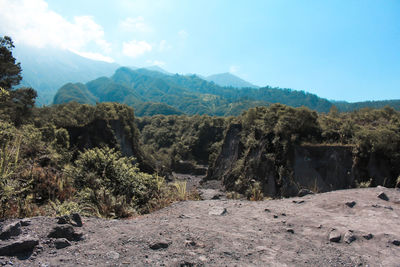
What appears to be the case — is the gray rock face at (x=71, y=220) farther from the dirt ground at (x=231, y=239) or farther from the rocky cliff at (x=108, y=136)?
the rocky cliff at (x=108, y=136)

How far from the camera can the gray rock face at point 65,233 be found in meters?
3.34

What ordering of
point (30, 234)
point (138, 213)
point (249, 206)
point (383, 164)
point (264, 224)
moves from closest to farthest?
1. point (30, 234)
2. point (264, 224)
3. point (138, 213)
4. point (249, 206)
5. point (383, 164)

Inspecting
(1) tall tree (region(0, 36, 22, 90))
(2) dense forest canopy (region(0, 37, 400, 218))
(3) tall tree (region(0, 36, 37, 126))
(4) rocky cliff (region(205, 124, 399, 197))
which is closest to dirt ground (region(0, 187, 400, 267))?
(2) dense forest canopy (region(0, 37, 400, 218))

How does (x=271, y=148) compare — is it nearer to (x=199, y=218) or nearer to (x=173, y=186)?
(x=173, y=186)

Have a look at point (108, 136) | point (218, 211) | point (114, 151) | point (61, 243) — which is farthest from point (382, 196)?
point (108, 136)

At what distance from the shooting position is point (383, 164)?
16078mm

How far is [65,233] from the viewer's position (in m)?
3.39

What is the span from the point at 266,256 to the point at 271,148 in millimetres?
19316

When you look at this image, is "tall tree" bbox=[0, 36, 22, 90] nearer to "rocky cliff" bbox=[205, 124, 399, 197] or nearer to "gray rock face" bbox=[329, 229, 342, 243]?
"rocky cliff" bbox=[205, 124, 399, 197]

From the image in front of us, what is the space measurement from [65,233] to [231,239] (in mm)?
2304

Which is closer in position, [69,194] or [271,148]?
[69,194]

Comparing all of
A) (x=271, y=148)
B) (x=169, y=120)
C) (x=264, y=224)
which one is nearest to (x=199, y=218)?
(x=264, y=224)

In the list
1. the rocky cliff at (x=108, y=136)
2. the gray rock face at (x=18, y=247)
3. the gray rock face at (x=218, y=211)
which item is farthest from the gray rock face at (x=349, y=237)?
the rocky cliff at (x=108, y=136)

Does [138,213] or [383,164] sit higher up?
[383,164]
